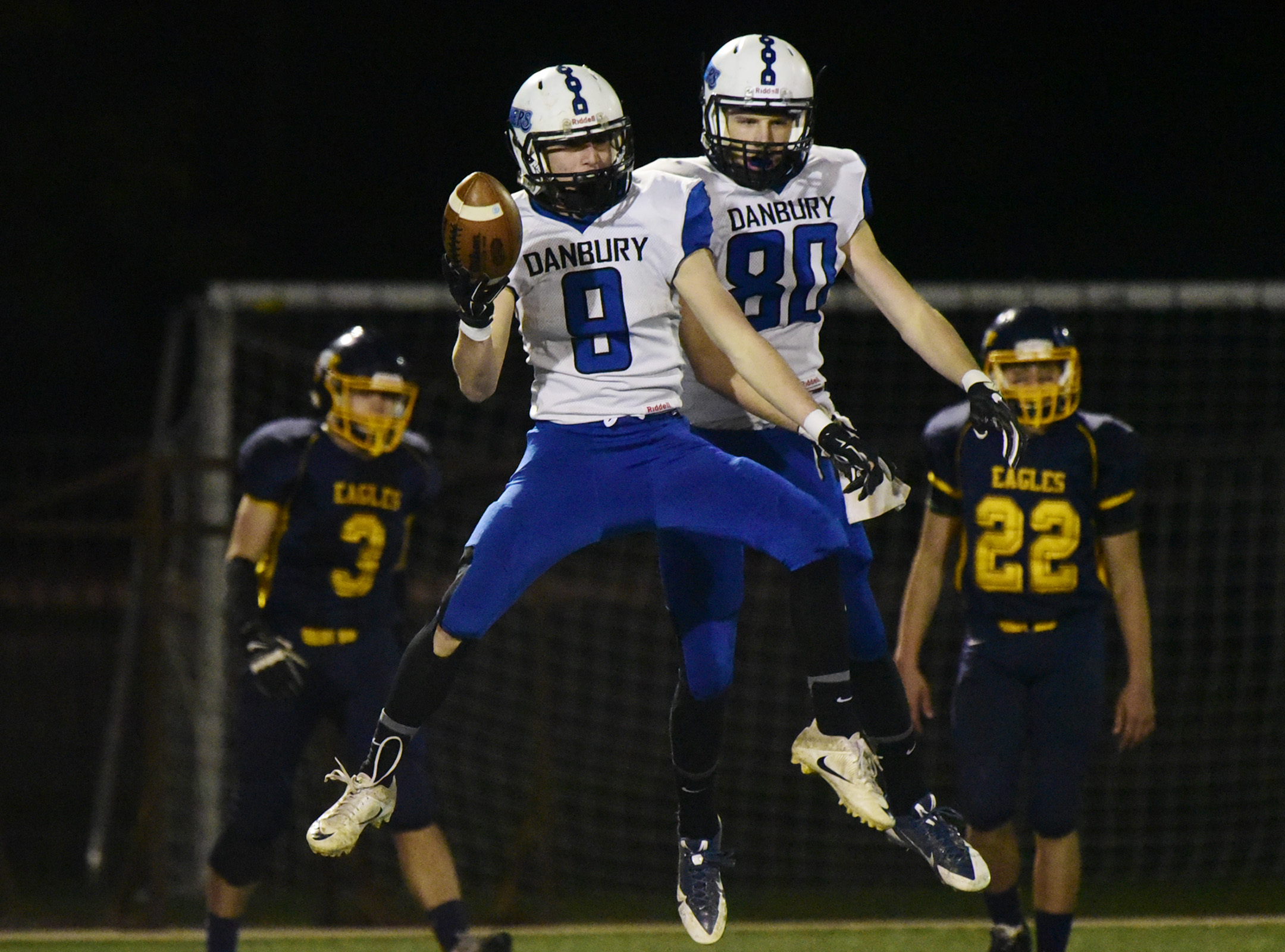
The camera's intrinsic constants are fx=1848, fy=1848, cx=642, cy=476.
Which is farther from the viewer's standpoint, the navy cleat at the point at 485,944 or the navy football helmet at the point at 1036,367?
the navy football helmet at the point at 1036,367

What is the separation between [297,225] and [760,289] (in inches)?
648

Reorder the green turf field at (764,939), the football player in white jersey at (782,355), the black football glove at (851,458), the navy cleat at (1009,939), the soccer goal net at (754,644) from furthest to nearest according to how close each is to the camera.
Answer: the soccer goal net at (754,644)
the green turf field at (764,939)
the navy cleat at (1009,939)
the football player in white jersey at (782,355)
the black football glove at (851,458)

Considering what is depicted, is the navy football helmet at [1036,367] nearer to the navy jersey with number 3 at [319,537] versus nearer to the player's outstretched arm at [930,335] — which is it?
the player's outstretched arm at [930,335]

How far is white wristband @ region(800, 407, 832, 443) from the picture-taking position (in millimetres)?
3732

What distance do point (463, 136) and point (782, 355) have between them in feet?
56.6

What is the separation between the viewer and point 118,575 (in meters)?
18.6

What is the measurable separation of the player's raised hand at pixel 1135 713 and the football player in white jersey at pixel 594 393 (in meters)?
1.69

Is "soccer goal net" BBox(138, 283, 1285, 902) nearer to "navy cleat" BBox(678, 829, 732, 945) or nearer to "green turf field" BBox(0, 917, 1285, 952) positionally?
"green turf field" BBox(0, 917, 1285, 952)

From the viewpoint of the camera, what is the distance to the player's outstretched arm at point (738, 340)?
3.73m

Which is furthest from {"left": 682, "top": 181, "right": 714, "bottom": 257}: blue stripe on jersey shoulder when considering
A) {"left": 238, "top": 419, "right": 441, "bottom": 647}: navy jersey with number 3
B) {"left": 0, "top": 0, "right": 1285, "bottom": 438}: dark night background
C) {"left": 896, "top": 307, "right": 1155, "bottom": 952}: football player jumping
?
{"left": 0, "top": 0, "right": 1285, "bottom": 438}: dark night background

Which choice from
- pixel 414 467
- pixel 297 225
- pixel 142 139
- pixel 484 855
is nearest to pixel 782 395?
pixel 414 467

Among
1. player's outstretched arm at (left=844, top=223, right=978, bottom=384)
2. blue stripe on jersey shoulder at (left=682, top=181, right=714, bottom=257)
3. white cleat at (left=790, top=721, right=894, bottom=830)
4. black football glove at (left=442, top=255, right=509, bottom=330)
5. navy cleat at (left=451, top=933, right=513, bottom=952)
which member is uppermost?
blue stripe on jersey shoulder at (left=682, top=181, right=714, bottom=257)

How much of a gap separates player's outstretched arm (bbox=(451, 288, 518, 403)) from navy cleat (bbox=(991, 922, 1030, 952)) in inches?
93.1

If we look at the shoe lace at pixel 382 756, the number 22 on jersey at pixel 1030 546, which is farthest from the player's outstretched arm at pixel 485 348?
the number 22 on jersey at pixel 1030 546
